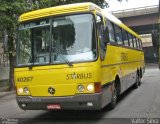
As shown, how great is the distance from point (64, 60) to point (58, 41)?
587 mm

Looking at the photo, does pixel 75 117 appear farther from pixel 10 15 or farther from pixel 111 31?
pixel 10 15

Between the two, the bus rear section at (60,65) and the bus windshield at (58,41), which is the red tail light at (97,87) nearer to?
the bus rear section at (60,65)

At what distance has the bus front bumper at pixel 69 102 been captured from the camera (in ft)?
30.4

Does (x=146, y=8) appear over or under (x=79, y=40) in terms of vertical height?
over

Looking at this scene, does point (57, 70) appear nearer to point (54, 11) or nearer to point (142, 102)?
point (54, 11)

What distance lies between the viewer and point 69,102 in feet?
30.8

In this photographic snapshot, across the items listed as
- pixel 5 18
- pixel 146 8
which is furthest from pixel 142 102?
pixel 146 8

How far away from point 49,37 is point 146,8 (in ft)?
145

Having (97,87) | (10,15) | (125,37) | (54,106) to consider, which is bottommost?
(54,106)

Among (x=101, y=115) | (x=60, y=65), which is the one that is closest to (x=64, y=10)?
(x=60, y=65)

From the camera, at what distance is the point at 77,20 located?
9820mm

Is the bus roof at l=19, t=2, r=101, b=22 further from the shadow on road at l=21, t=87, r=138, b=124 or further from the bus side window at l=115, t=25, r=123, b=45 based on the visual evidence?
the bus side window at l=115, t=25, r=123, b=45

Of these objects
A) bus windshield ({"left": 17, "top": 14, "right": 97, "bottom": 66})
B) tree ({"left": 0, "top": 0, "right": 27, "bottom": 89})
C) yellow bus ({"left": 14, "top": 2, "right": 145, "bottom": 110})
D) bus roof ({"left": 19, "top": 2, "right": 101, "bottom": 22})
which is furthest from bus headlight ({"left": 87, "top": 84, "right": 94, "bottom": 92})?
tree ({"left": 0, "top": 0, "right": 27, "bottom": 89})

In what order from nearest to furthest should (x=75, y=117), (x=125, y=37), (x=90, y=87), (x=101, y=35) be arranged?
(x=90, y=87)
(x=101, y=35)
(x=75, y=117)
(x=125, y=37)
